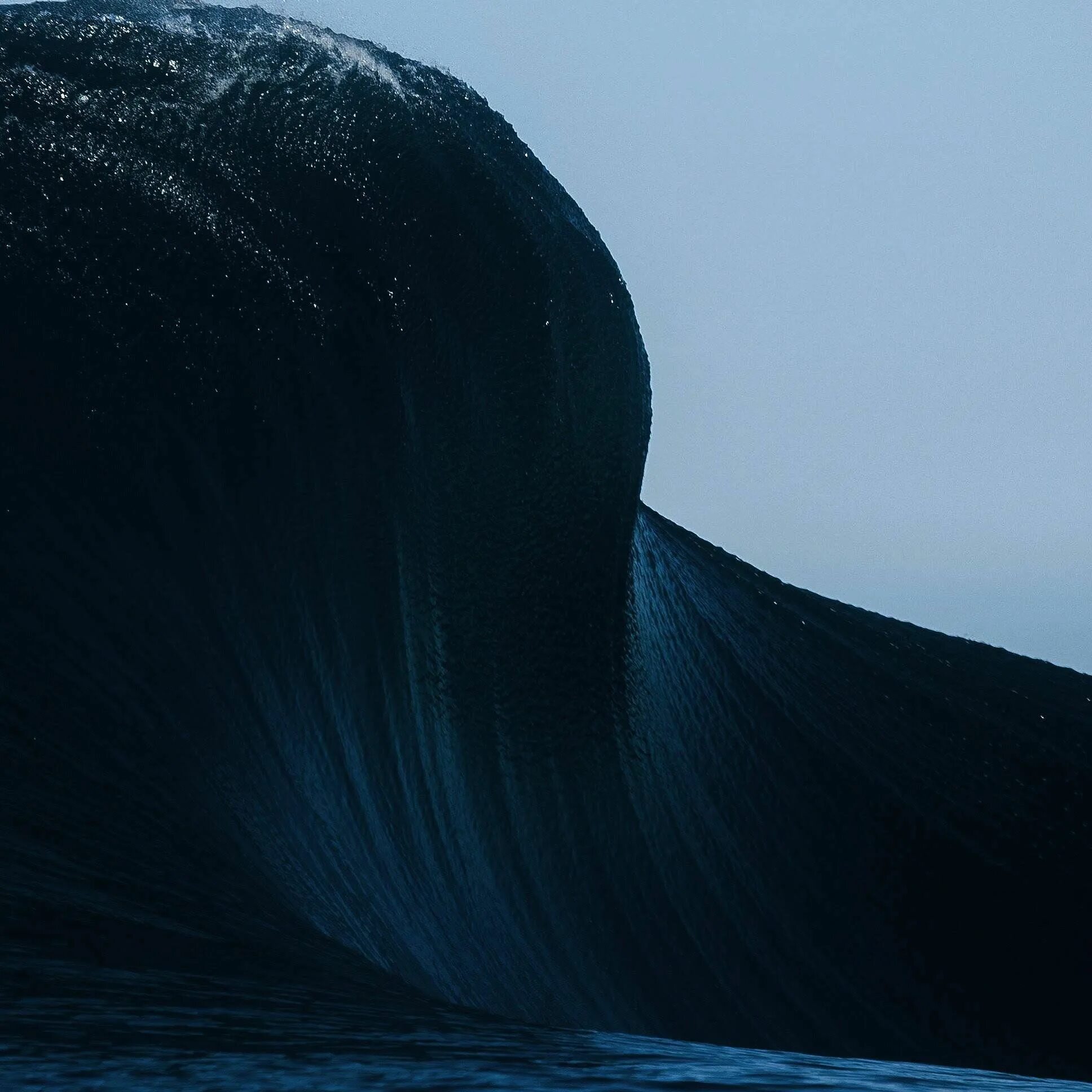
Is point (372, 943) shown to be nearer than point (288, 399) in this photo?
Yes

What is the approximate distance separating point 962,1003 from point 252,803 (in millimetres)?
2212

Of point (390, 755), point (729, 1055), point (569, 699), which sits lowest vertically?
point (729, 1055)

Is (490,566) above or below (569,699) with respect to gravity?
above

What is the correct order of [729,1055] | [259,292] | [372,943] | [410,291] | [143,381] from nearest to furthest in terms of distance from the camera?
1. [729,1055]
2. [372,943]
3. [143,381]
4. [259,292]
5. [410,291]

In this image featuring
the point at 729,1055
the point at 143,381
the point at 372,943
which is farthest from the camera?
the point at 143,381

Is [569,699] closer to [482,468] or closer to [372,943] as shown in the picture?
[482,468]

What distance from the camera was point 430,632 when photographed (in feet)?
11.7

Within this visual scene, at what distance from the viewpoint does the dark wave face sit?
278 cm

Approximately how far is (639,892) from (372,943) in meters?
1.29

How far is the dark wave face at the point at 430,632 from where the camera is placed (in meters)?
2.78

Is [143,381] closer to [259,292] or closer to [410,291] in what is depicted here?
[259,292]

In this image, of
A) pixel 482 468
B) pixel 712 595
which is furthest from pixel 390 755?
pixel 712 595

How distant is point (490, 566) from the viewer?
3732 millimetres

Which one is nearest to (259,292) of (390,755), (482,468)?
(482,468)
